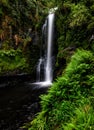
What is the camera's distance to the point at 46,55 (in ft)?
64.0

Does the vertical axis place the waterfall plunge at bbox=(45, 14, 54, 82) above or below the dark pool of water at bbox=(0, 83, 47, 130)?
above

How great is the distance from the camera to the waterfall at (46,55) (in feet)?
58.5

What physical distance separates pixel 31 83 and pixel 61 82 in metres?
12.4

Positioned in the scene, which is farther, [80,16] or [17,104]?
[80,16]

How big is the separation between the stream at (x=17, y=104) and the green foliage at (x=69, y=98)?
4328 millimetres

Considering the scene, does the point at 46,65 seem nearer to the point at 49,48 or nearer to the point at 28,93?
the point at 49,48

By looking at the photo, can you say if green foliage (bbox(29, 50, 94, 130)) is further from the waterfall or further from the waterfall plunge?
the waterfall plunge

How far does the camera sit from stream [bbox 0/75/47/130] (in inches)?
355

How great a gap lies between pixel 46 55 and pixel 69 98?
1533cm

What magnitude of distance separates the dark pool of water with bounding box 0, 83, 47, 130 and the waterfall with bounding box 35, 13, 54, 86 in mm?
2372

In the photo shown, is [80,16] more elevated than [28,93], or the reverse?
[80,16]

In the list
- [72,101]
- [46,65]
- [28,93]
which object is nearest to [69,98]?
[72,101]

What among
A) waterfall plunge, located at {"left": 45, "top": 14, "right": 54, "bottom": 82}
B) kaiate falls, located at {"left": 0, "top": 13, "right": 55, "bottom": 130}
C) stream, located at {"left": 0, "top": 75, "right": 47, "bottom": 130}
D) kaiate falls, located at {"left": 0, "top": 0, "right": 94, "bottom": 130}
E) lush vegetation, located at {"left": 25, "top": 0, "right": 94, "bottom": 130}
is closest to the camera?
lush vegetation, located at {"left": 25, "top": 0, "right": 94, "bottom": 130}

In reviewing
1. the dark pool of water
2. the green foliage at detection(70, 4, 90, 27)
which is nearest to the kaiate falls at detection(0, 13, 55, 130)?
the dark pool of water
